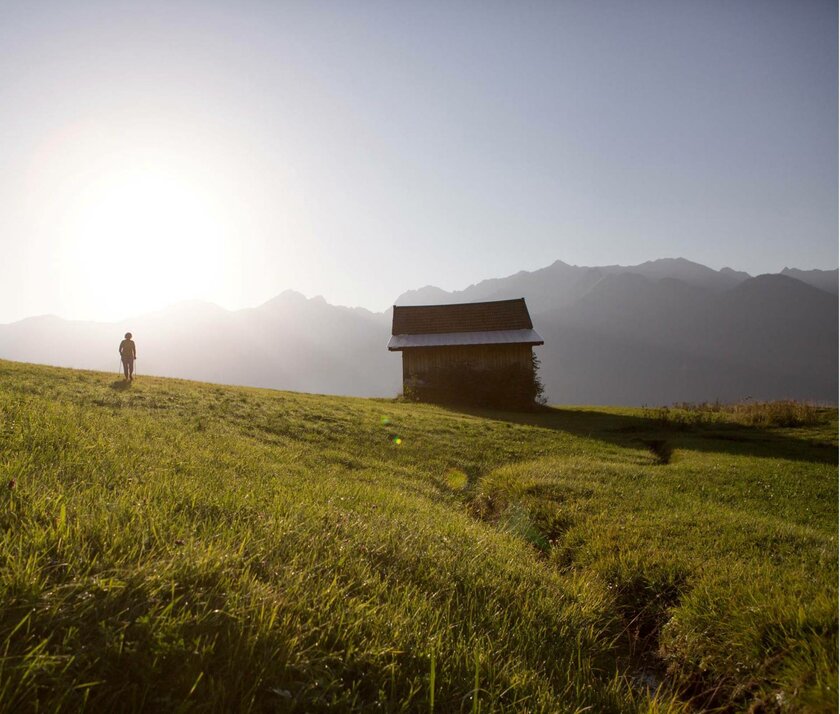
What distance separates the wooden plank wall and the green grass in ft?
89.6

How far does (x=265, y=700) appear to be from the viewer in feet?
6.94

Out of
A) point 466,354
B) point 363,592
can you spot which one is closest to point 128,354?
point 363,592

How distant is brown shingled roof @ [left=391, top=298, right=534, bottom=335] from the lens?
129 feet

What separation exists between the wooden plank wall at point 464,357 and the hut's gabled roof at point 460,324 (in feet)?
2.34

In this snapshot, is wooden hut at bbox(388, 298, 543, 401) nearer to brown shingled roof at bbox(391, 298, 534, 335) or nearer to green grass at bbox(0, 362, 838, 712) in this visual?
brown shingled roof at bbox(391, 298, 534, 335)

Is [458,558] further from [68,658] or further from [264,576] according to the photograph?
[68,658]

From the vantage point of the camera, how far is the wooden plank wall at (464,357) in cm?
3631

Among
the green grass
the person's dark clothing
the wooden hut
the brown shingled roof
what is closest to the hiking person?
the person's dark clothing

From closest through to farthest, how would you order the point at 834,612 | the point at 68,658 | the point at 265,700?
the point at 68,658 < the point at 265,700 < the point at 834,612

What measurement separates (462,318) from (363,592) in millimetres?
37567

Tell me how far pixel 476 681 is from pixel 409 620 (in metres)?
0.64

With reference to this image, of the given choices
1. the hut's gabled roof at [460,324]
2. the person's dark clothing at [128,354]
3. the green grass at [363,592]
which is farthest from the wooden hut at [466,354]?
the green grass at [363,592]

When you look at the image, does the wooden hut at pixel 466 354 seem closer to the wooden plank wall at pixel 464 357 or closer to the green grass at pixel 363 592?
the wooden plank wall at pixel 464 357

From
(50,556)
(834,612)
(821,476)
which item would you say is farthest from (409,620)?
(821,476)
